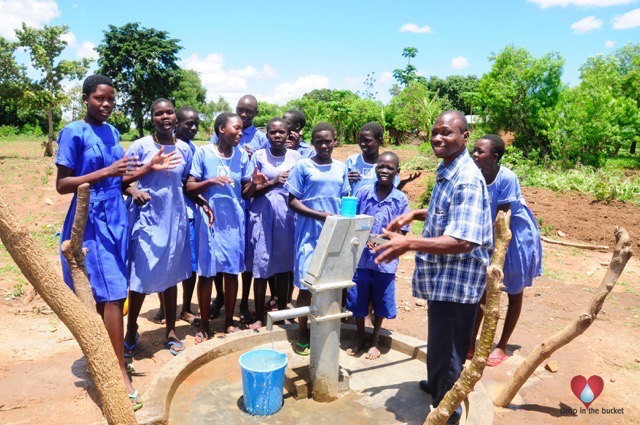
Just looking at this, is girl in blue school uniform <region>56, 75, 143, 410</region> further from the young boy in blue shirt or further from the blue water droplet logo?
the blue water droplet logo

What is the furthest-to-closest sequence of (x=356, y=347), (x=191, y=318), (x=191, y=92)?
1. (x=191, y=92)
2. (x=191, y=318)
3. (x=356, y=347)

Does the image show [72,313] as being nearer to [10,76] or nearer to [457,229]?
[457,229]

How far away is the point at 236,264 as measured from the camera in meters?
3.45

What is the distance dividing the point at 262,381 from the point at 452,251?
1233mm

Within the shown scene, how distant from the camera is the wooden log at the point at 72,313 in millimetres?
1606

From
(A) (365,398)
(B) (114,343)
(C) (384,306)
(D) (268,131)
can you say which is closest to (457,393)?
(A) (365,398)

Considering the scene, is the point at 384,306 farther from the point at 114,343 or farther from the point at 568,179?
the point at 568,179

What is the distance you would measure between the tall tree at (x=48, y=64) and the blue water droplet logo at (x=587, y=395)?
17.1 metres

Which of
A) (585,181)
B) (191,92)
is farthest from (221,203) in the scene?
(191,92)

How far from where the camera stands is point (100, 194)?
2.63 meters

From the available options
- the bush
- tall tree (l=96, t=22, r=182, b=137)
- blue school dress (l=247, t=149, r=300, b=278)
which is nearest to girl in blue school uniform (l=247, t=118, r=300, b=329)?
blue school dress (l=247, t=149, r=300, b=278)

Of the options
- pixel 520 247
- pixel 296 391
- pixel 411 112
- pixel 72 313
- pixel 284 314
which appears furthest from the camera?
pixel 411 112

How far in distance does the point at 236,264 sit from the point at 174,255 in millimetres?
465

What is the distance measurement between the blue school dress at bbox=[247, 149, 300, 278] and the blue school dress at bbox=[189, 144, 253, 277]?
229 millimetres
